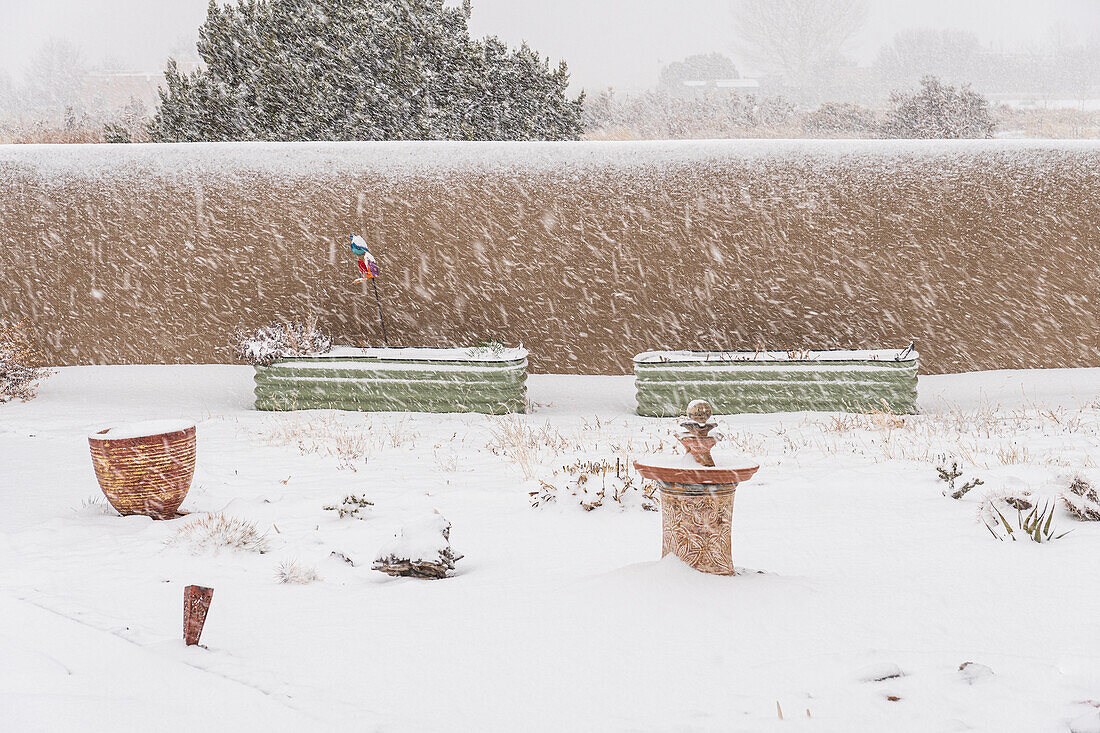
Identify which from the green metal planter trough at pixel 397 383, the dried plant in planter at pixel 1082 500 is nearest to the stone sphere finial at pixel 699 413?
the dried plant in planter at pixel 1082 500

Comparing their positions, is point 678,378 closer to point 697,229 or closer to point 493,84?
point 697,229

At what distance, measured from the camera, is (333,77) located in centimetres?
1138

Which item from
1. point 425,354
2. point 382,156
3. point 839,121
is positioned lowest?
point 425,354

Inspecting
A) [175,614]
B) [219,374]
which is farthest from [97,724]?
[219,374]

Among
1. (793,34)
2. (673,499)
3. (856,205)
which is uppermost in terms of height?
(793,34)

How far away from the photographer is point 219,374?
28.9 feet

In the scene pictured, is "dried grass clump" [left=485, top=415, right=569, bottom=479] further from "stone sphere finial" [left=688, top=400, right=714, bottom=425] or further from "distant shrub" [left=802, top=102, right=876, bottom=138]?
"distant shrub" [left=802, top=102, right=876, bottom=138]

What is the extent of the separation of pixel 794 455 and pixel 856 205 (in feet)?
13.7

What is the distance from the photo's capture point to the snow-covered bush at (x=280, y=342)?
7809 millimetres

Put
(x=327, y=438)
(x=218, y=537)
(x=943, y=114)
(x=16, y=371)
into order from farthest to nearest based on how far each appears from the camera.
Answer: (x=943, y=114) → (x=16, y=371) → (x=327, y=438) → (x=218, y=537)

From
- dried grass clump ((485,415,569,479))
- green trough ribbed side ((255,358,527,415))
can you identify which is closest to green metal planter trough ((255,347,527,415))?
green trough ribbed side ((255,358,527,415))

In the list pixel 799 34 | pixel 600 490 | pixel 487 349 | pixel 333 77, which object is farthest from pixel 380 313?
pixel 799 34

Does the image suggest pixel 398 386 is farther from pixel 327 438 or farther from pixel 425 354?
pixel 327 438

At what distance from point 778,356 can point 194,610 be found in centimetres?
623
